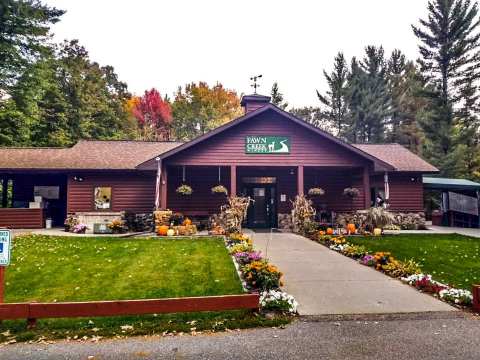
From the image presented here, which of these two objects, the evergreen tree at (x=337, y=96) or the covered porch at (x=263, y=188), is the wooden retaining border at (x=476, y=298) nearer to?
the covered porch at (x=263, y=188)

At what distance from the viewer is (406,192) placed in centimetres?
1812

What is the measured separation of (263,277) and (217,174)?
11.3m

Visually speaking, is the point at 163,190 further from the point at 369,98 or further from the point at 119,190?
the point at 369,98

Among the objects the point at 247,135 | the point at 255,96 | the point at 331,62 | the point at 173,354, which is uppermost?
the point at 331,62

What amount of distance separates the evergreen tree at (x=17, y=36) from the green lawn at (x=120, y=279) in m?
16.1

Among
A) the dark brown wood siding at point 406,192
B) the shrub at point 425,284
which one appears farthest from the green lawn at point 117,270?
the dark brown wood siding at point 406,192

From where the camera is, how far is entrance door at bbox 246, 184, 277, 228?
16.9m

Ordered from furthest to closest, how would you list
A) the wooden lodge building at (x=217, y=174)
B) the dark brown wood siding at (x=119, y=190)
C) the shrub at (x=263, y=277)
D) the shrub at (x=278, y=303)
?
the dark brown wood siding at (x=119, y=190) → the wooden lodge building at (x=217, y=174) → the shrub at (x=263, y=277) → the shrub at (x=278, y=303)

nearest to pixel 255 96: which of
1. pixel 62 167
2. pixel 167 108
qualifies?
pixel 62 167

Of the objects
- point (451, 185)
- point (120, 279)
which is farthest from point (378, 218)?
point (120, 279)

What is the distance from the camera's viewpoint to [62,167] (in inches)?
623

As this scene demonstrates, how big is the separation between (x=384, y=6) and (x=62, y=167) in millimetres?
16391

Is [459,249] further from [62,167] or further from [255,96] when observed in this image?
[62,167]

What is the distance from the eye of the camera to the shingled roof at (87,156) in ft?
52.8
